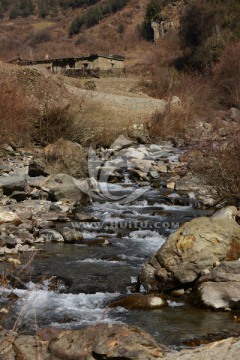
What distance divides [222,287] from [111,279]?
1524 millimetres

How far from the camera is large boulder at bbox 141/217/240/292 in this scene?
5785mm

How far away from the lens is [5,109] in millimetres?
14648

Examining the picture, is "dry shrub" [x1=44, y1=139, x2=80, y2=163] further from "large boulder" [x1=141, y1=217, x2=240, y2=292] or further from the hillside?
the hillside

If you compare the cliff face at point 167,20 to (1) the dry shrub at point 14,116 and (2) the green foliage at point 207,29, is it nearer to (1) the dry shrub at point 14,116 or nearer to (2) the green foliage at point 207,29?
(2) the green foliage at point 207,29

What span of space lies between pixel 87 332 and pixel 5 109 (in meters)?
11.8

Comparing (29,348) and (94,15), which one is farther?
(94,15)

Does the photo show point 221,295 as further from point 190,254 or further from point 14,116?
point 14,116

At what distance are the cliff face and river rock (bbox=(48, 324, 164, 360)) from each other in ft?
171

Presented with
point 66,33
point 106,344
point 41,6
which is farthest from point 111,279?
point 41,6

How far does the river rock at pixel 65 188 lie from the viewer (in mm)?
10449

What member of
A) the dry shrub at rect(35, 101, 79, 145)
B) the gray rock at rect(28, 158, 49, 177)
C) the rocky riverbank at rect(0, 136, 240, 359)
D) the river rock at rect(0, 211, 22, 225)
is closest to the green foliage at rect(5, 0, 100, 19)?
the dry shrub at rect(35, 101, 79, 145)

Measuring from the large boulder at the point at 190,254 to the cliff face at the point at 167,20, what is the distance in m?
49.4

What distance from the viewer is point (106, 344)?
340 centimetres

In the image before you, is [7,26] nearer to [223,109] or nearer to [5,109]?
[223,109]
